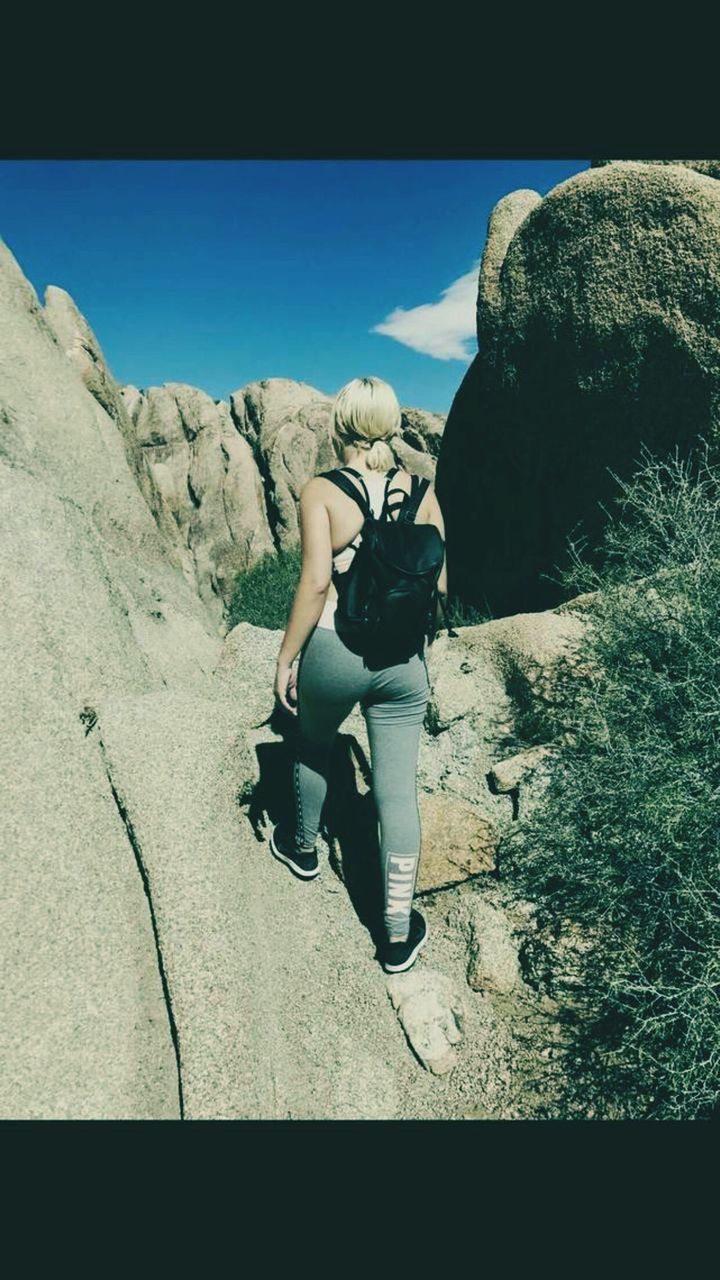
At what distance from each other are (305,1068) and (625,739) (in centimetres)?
166

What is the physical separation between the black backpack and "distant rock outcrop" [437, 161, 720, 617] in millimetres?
2396

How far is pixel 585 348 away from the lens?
3.86m

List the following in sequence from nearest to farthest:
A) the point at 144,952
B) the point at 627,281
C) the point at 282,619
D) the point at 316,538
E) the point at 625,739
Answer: the point at 316,538 < the point at 144,952 < the point at 625,739 < the point at 627,281 < the point at 282,619

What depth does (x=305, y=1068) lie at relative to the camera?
2.06 meters

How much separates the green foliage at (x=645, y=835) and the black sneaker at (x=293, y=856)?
2.88ft

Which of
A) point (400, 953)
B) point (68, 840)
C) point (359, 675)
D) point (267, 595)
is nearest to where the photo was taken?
point (359, 675)

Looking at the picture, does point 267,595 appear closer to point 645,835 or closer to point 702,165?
point 702,165

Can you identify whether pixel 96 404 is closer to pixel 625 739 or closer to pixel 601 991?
pixel 625 739

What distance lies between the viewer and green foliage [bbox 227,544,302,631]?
7930 mm

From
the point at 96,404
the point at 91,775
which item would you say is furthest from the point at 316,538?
the point at 96,404

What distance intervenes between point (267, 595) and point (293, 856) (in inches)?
252

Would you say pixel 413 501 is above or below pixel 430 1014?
above

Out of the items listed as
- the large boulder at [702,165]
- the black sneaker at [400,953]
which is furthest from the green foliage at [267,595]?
the black sneaker at [400,953]

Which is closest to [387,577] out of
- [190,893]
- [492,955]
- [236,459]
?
[190,893]
